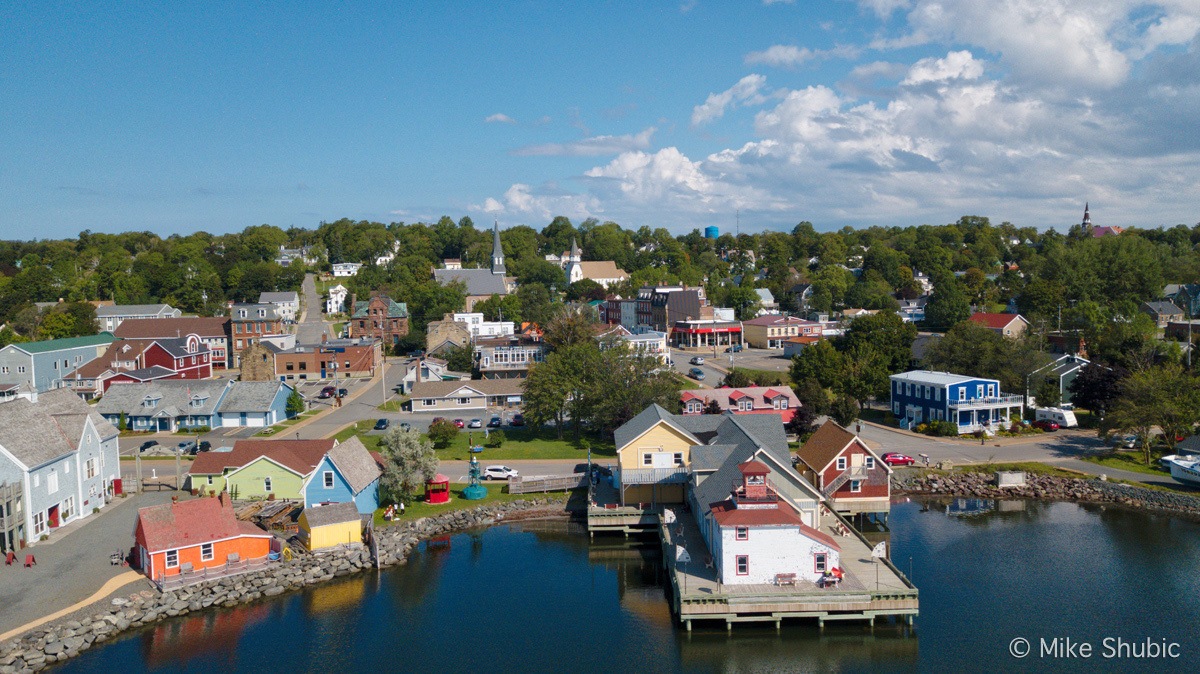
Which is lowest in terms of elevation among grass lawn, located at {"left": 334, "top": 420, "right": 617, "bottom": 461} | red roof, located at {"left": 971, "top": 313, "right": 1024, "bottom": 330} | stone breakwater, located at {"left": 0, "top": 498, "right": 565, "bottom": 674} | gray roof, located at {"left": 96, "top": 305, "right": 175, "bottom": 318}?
stone breakwater, located at {"left": 0, "top": 498, "right": 565, "bottom": 674}

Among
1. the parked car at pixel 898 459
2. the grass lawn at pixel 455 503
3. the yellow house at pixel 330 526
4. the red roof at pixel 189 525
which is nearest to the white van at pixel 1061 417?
the parked car at pixel 898 459

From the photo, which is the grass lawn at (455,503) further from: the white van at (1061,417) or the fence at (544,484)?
the white van at (1061,417)

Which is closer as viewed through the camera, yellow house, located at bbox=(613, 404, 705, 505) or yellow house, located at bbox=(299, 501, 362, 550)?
yellow house, located at bbox=(299, 501, 362, 550)

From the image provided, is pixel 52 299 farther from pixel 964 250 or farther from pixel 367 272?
pixel 964 250

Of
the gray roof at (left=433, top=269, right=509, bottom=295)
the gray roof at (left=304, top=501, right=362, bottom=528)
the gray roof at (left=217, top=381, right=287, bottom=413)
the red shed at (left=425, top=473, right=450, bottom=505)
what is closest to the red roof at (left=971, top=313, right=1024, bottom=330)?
the gray roof at (left=433, top=269, right=509, bottom=295)

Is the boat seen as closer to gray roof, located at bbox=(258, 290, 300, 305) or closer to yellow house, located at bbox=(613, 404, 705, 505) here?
yellow house, located at bbox=(613, 404, 705, 505)

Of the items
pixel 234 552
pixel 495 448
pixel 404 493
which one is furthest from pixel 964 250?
pixel 234 552
